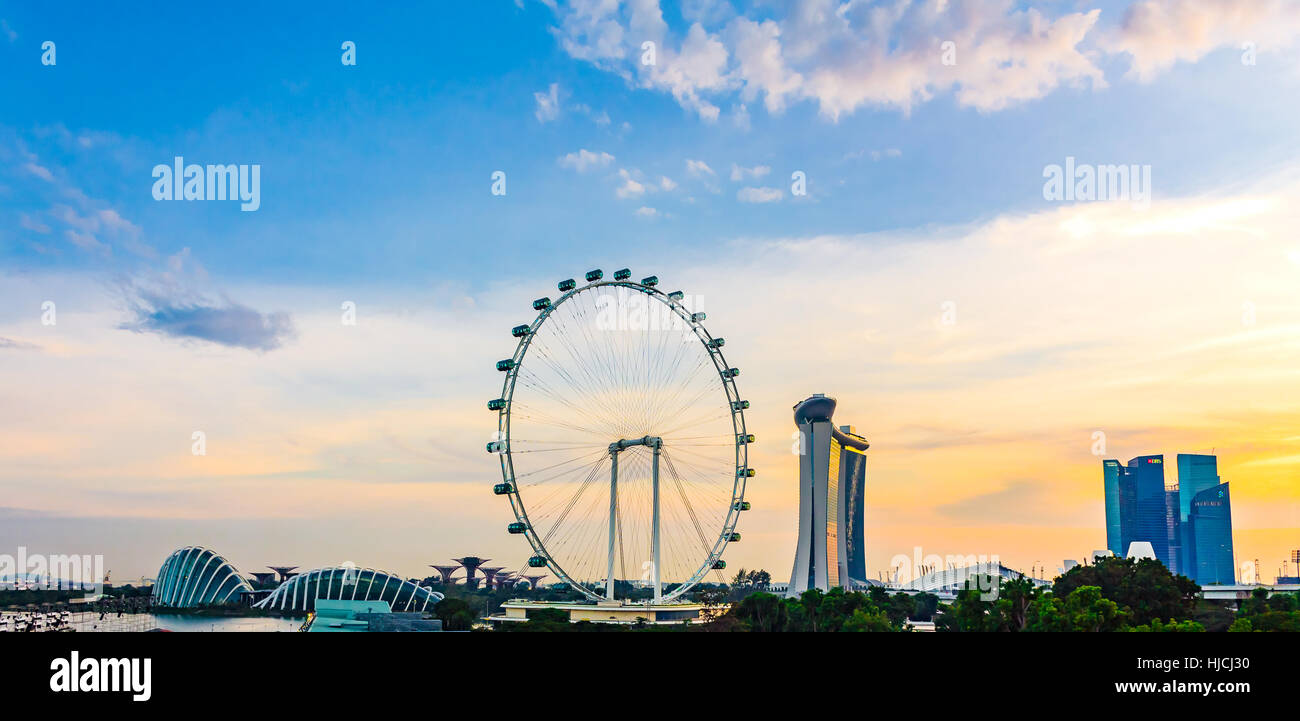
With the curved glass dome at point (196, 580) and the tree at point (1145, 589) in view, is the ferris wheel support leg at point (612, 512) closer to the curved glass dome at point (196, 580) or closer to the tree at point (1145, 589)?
the tree at point (1145, 589)

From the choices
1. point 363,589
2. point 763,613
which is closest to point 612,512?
point 763,613

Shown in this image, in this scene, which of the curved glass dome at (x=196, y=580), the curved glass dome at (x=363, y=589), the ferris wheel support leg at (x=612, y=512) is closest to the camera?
the ferris wheel support leg at (x=612, y=512)

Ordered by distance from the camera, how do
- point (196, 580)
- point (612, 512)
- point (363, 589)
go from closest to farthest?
point (612, 512) → point (363, 589) → point (196, 580)

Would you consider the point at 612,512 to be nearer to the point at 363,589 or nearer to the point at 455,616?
the point at 455,616

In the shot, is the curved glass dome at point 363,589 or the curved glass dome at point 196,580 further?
the curved glass dome at point 196,580

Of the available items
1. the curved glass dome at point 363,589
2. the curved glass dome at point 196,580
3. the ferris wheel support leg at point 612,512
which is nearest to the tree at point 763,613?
the ferris wheel support leg at point 612,512

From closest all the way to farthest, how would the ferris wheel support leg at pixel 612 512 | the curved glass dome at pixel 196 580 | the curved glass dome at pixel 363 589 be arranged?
the ferris wheel support leg at pixel 612 512 < the curved glass dome at pixel 363 589 < the curved glass dome at pixel 196 580
